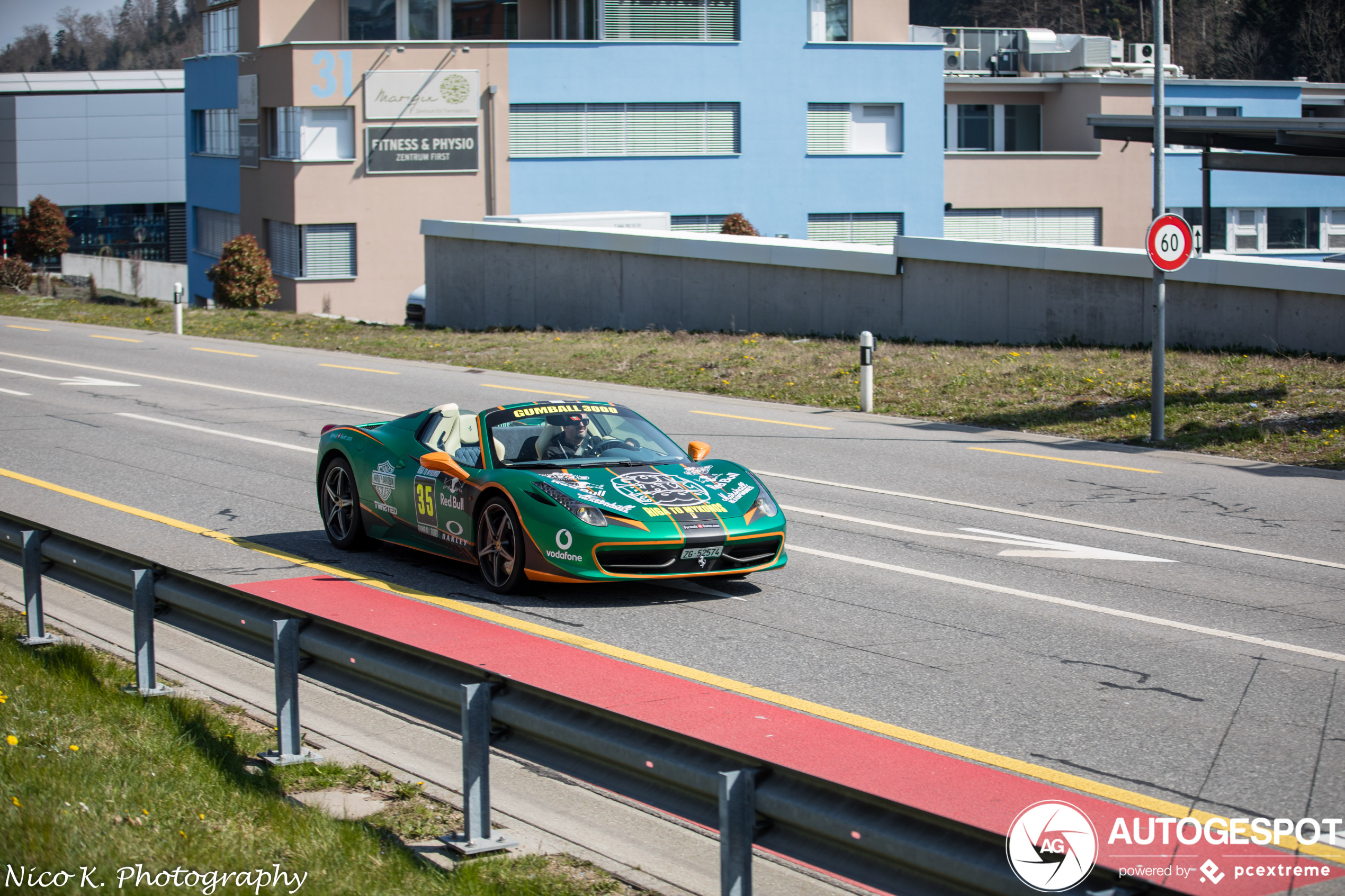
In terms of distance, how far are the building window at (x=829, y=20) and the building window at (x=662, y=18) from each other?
Result: 3.38m

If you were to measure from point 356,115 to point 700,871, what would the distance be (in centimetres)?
4276

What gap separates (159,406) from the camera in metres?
19.3

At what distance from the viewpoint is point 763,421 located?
1820cm

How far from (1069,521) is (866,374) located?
7174 millimetres

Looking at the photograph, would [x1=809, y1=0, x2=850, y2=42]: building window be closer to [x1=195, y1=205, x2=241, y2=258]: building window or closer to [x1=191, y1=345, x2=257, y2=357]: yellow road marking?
[x1=195, y1=205, x2=241, y2=258]: building window

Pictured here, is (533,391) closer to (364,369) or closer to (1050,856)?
(364,369)

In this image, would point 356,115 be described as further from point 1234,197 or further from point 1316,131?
point 1234,197

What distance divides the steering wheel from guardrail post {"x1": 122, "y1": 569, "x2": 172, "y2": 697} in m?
3.78

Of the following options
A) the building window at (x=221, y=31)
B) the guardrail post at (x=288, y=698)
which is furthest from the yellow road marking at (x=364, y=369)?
the building window at (x=221, y=31)

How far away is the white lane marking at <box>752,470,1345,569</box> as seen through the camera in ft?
34.7

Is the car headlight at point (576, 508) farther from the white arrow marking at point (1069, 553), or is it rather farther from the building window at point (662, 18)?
the building window at point (662, 18)

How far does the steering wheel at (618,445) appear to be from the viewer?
989 centimetres

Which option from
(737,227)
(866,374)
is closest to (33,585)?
(866,374)

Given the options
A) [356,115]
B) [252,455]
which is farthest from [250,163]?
[252,455]
